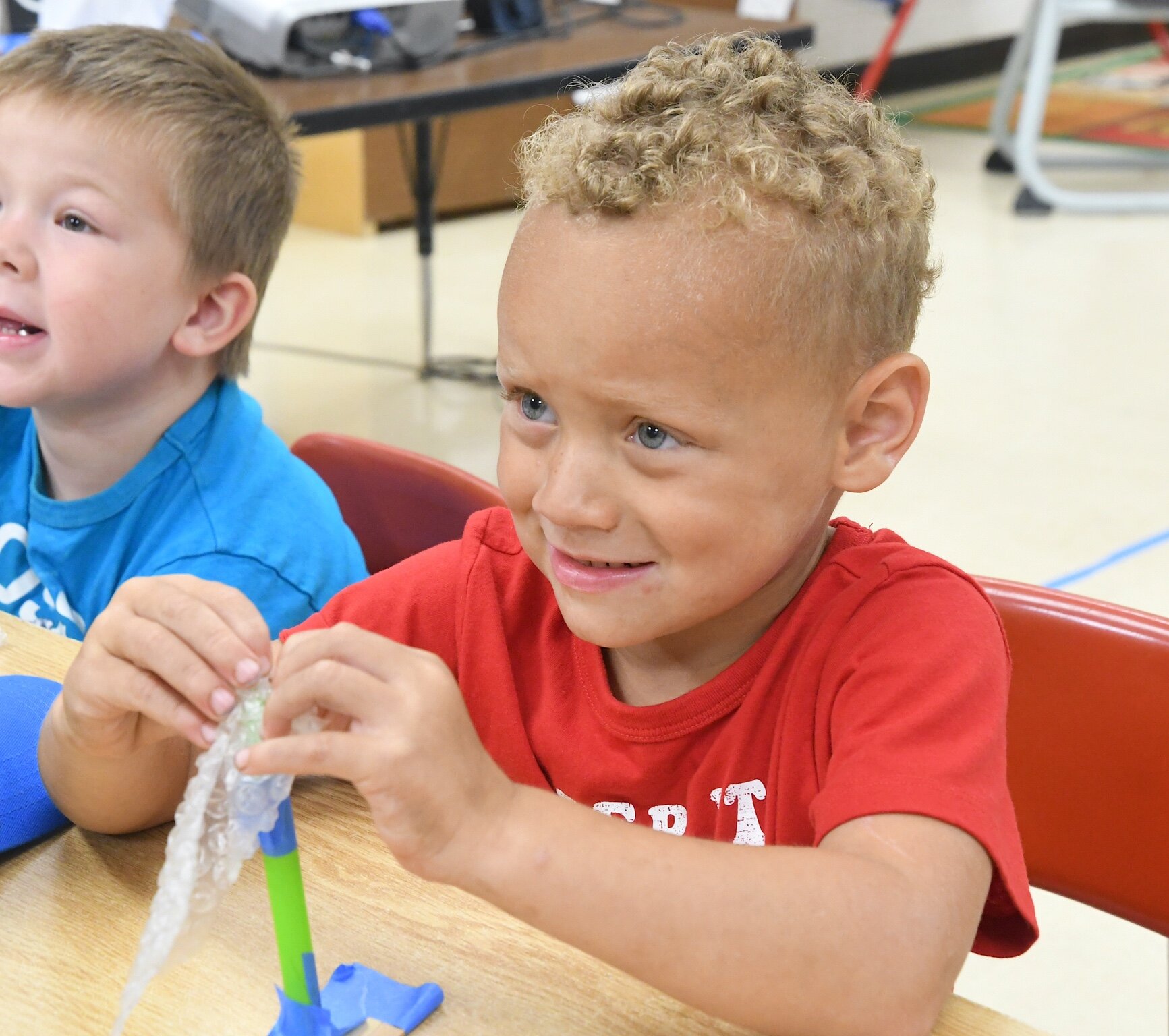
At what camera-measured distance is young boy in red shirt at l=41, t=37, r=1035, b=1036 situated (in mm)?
627

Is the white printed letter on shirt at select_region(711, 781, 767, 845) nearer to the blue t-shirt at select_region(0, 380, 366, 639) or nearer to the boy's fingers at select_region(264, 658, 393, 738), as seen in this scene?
the boy's fingers at select_region(264, 658, 393, 738)

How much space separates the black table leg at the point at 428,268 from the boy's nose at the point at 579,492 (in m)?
2.73

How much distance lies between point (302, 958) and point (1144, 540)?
257cm

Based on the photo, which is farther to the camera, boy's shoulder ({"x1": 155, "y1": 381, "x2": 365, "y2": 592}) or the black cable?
the black cable

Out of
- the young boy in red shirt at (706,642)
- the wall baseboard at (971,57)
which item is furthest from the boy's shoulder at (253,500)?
the wall baseboard at (971,57)

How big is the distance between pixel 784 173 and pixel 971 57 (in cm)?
748

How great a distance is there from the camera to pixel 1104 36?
8531mm

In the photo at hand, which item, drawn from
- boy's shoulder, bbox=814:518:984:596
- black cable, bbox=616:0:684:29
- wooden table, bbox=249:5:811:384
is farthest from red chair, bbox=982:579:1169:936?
black cable, bbox=616:0:684:29

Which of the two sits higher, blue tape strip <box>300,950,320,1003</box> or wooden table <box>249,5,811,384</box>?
blue tape strip <box>300,950,320,1003</box>

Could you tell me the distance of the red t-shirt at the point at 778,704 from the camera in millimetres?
730

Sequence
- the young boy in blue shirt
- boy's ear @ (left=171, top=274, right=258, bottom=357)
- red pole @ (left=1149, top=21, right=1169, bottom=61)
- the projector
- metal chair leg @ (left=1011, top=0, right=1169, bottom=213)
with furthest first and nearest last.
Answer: red pole @ (left=1149, top=21, right=1169, bottom=61) → metal chair leg @ (left=1011, top=0, right=1169, bottom=213) → the projector → boy's ear @ (left=171, top=274, right=258, bottom=357) → the young boy in blue shirt

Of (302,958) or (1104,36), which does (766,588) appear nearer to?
(302,958)

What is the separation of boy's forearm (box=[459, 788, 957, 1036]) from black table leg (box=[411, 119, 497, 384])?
2867 millimetres

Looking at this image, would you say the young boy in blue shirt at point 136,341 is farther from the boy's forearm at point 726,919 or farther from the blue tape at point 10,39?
the blue tape at point 10,39
